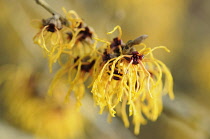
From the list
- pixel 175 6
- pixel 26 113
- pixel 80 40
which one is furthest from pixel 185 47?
pixel 80 40

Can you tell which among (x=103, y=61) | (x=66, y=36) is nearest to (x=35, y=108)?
(x=66, y=36)

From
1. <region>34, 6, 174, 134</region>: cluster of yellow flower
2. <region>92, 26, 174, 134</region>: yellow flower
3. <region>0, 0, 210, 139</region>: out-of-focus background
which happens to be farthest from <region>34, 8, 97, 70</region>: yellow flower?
<region>0, 0, 210, 139</region>: out-of-focus background

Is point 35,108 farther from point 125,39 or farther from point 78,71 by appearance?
point 125,39

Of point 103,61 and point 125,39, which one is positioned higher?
point 125,39

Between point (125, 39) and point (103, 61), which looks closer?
point (103, 61)

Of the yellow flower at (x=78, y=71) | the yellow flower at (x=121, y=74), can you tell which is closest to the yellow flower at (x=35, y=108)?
the yellow flower at (x=78, y=71)

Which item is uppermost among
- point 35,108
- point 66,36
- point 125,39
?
point 125,39

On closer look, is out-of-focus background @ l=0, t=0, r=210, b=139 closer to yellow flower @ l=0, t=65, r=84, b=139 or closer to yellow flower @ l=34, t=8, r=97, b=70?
yellow flower @ l=0, t=65, r=84, b=139

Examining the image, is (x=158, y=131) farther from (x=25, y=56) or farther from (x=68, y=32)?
(x=68, y=32)

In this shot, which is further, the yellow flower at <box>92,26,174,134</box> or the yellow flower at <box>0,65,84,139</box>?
the yellow flower at <box>0,65,84,139</box>

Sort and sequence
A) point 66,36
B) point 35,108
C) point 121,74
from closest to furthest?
1. point 121,74
2. point 66,36
3. point 35,108
